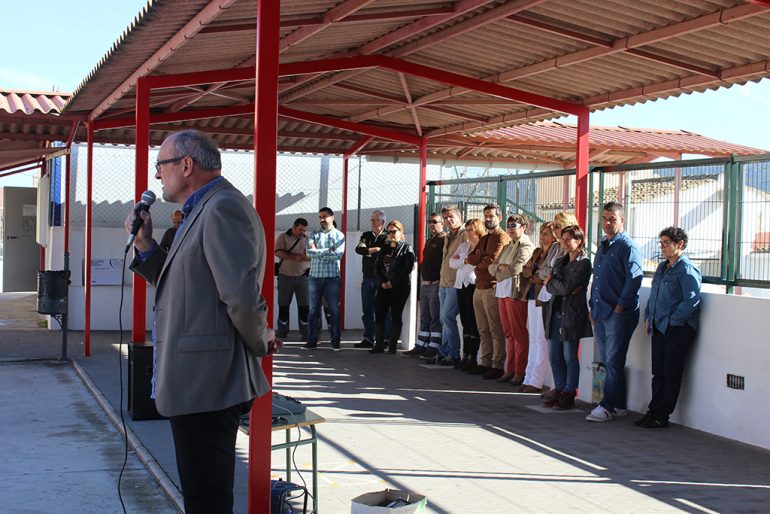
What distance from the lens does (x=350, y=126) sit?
45.9 ft

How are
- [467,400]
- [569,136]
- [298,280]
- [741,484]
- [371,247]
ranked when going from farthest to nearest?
[569,136] → [298,280] → [371,247] → [467,400] → [741,484]

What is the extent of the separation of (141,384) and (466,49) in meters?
4.80

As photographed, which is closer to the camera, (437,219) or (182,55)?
(182,55)

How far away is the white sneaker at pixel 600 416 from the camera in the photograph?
8.55 m

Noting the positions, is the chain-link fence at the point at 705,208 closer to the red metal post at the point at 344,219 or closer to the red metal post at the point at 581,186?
the red metal post at the point at 581,186

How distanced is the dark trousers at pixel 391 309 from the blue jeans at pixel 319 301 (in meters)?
0.58

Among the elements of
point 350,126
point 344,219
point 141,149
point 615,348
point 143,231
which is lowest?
point 615,348

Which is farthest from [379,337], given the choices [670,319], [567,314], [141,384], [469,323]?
[670,319]

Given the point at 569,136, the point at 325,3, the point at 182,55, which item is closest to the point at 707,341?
the point at 325,3

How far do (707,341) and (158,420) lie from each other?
4818 mm

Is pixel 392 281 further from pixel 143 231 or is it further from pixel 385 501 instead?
pixel 143 231

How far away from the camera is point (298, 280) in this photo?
1465 centimetres

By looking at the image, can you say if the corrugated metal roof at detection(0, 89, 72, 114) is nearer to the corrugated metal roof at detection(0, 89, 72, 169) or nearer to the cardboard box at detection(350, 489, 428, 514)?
the corrugated metal roof at detection(0, 89, 72, 169)

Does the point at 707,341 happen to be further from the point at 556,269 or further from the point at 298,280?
the point at 298,280
